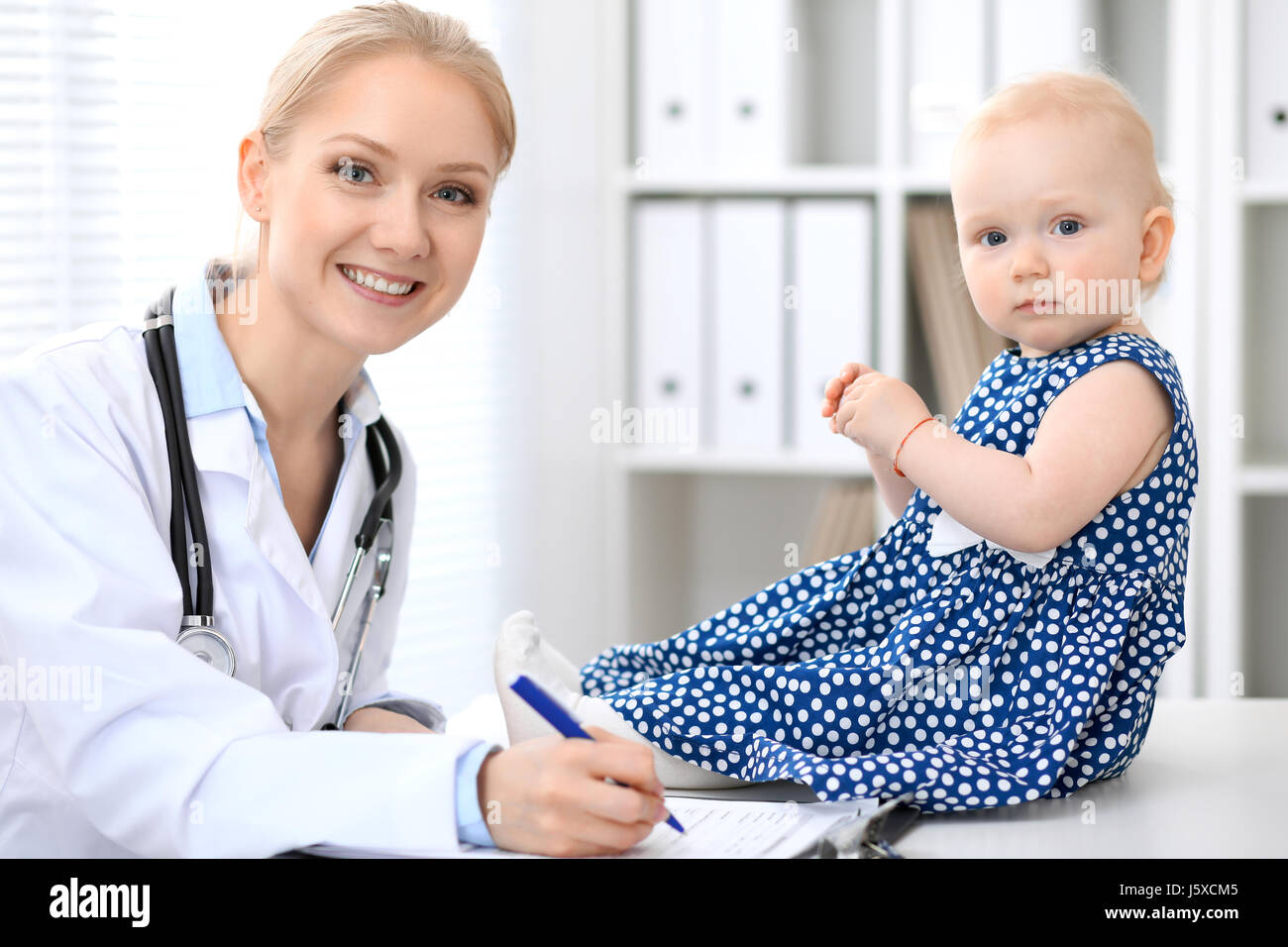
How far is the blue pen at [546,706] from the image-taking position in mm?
754

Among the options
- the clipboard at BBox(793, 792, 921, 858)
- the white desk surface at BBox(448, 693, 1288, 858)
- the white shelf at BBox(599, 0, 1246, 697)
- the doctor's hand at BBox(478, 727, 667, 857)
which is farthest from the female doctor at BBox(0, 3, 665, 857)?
the white shelf at BBox(599, 0, 1246, 697)

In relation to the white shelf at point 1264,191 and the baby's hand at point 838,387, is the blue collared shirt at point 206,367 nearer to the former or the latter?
the baby's hand at point 838,387

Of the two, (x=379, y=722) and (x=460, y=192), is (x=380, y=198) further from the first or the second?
(x=379, y=722)

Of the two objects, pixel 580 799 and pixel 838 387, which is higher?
pixel 838 387

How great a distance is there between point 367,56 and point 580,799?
622mm

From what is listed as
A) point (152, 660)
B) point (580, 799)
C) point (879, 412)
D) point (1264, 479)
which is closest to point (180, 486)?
point (152, 660)

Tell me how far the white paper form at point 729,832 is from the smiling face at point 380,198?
1.50 ft

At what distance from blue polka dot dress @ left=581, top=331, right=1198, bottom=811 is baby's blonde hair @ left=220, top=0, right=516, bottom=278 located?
19.3 inches

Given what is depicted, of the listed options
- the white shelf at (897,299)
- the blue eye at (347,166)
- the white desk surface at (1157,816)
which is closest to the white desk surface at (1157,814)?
the white desk surface at (1157,816)

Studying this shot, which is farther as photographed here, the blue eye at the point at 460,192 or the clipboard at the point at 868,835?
the blue eye at the point at 460,192

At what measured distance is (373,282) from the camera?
106 centimetres
